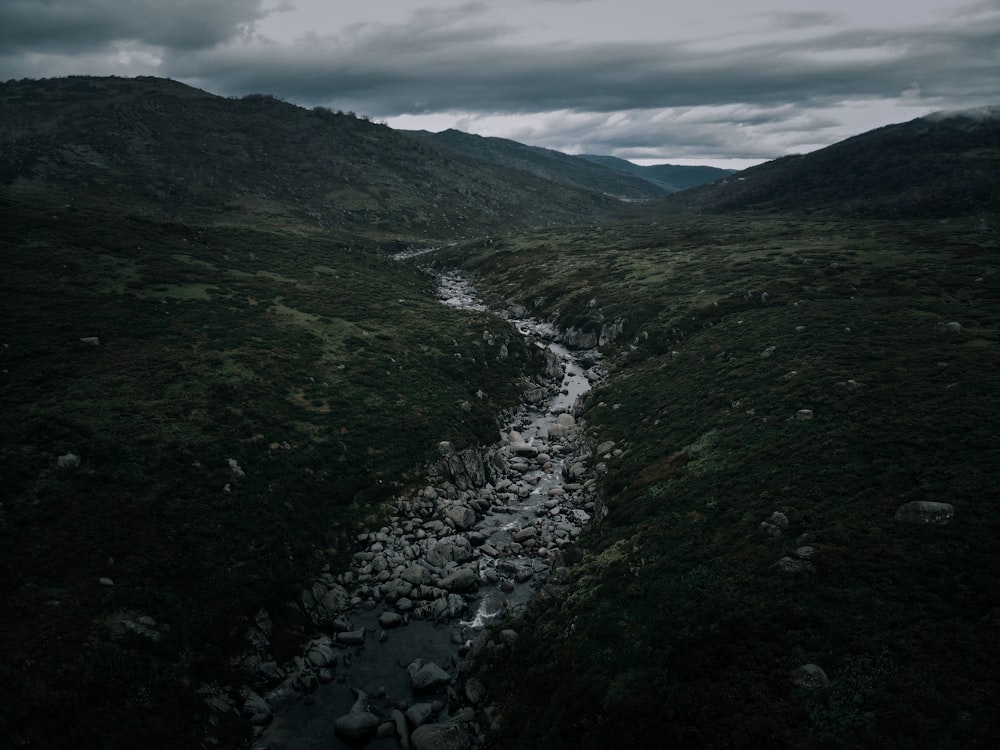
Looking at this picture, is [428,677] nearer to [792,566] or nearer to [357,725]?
[357,725]

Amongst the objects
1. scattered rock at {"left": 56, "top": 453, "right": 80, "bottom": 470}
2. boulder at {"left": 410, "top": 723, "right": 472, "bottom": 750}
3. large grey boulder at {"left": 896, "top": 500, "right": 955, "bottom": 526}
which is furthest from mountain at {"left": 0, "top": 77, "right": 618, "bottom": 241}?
large grey boulder at {"left": 896, "top": 500, "right": 955, "bottom": 526}

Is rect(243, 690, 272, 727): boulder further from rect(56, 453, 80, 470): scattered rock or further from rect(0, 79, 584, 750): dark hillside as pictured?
rect(56, 453, 80, 470): scattered rock

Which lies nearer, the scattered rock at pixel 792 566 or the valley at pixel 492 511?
the valley at pixel 492 511

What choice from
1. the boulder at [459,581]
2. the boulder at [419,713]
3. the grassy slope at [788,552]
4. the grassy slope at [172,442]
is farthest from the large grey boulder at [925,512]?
the grassy slope at [172,442]

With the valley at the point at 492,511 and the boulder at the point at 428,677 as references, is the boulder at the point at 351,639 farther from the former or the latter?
the boulder at the point at 428,677

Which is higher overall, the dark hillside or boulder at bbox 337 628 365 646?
the dark hillside
